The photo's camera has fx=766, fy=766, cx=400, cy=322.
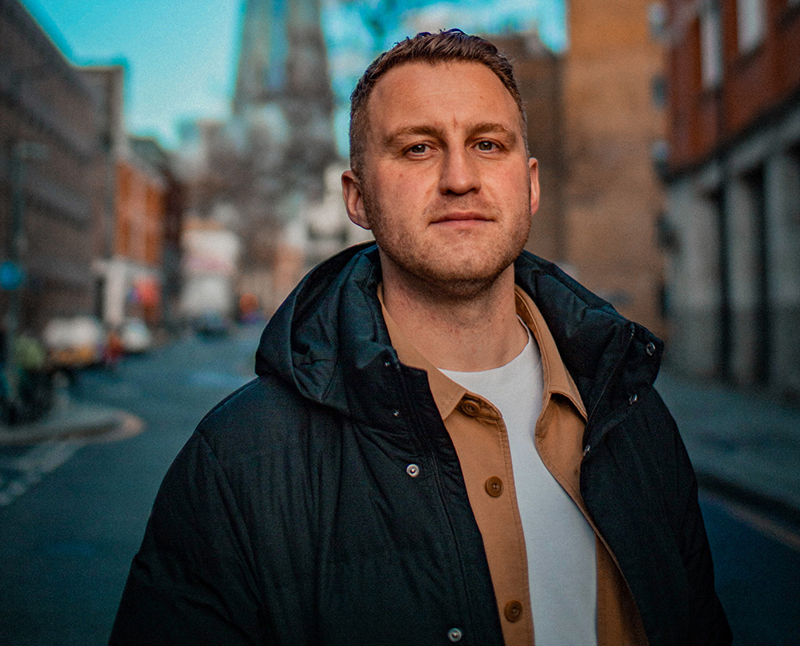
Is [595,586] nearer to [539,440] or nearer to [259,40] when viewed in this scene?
[539,440]

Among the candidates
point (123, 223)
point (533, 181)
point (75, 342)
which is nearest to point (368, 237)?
point (75, 342)

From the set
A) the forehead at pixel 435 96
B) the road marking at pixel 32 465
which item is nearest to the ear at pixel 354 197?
the forehead at pixel 435 96

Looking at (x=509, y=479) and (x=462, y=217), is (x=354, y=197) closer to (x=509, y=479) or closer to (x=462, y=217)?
(x=462, y=217)

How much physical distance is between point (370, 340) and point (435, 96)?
24.3 inches

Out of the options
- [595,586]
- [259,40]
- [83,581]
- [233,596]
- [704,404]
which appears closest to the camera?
[233,596]

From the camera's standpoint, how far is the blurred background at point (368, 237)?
20.3 feet

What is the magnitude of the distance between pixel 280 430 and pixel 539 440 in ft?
2.02

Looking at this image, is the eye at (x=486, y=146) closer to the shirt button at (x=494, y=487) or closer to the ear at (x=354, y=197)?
the ear at (x=354, y=197)

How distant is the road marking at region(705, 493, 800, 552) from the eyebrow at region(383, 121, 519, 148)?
16.2ft

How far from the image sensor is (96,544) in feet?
19.2

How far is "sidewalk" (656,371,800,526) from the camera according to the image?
6.84 m

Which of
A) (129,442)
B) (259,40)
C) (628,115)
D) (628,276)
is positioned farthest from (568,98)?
(259,40)

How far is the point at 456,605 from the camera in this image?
1548 mm

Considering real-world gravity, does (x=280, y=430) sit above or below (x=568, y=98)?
below
